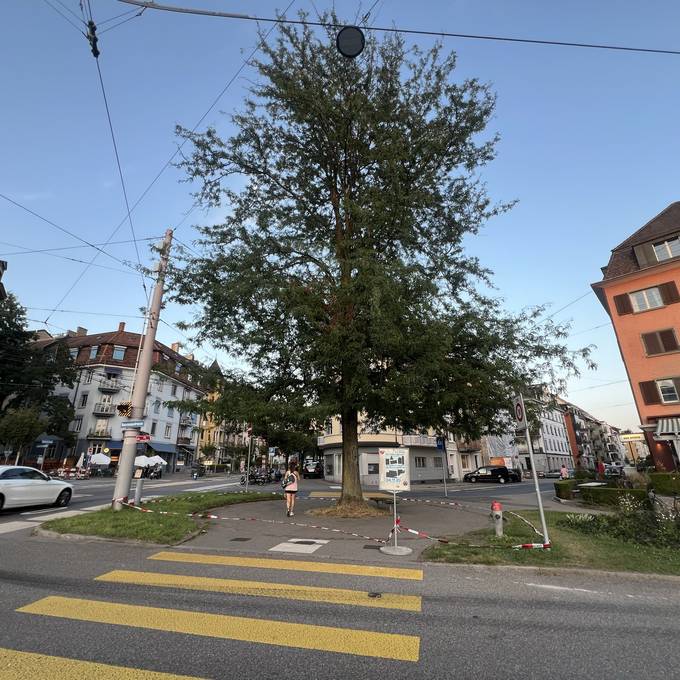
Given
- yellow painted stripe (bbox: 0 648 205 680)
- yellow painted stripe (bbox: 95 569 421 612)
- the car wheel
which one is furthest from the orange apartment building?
the car wheel

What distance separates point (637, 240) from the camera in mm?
29469

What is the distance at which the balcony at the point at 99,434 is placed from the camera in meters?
46.9

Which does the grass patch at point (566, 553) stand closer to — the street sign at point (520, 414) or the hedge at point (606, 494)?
the street sign at point (520, 414)

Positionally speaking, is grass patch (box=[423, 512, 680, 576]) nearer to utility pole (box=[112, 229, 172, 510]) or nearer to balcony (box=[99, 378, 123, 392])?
utility pole (box=[112, 229, 172, 510])

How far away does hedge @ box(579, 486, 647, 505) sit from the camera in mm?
13438

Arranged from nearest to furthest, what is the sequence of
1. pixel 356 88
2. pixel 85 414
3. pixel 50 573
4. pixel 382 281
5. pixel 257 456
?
pixel 50 573 < pixel 382 281 < pixel 356 88 < pixel 85 414 < pixel 257 456

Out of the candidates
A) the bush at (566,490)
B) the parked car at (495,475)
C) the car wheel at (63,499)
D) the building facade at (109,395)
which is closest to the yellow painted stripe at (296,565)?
the car wheel at (63,499)

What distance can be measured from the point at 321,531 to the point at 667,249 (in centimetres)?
3104

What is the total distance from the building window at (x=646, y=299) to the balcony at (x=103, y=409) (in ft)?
179

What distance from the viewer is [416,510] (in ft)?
47.0

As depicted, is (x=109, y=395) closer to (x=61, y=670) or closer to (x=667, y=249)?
(x=61, y=670)

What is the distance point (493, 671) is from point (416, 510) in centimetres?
1163

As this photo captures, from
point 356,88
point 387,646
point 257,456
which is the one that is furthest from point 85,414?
point 387,646

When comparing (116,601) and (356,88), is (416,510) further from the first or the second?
(356,88)
